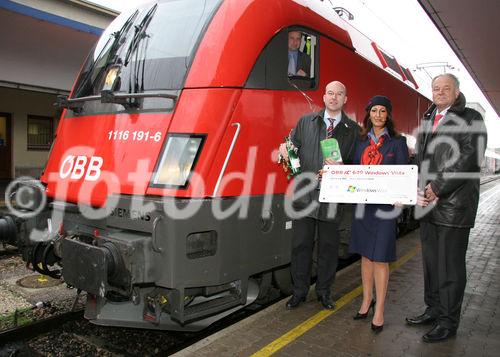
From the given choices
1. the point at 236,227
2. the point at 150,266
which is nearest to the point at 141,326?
the point at 150,266

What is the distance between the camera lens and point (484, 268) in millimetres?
5754

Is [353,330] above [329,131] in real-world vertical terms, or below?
below

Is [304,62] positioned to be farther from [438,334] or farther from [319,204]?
[438,334]

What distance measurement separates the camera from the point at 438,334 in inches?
139

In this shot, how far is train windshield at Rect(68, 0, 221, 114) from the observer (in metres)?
3.81

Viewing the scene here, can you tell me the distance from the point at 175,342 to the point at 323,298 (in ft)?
4.87


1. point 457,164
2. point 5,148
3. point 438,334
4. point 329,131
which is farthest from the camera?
point 5,148

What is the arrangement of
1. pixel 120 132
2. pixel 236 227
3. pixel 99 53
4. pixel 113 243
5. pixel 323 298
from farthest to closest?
pixel 99 53 < pixel 323 298 < pixel 120 132 < pixel 236 227 < pixel 113 243

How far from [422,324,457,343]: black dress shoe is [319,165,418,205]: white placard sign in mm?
1052

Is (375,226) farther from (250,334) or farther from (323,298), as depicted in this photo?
(250,334)

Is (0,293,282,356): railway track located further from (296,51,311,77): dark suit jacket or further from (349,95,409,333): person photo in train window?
(296,51,311,77): dark suit jacket

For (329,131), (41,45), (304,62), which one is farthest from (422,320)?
(41,45)

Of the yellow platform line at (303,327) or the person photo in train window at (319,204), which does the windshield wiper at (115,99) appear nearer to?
the person photo in train window at (319,204)

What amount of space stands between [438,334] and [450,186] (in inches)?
46.0
